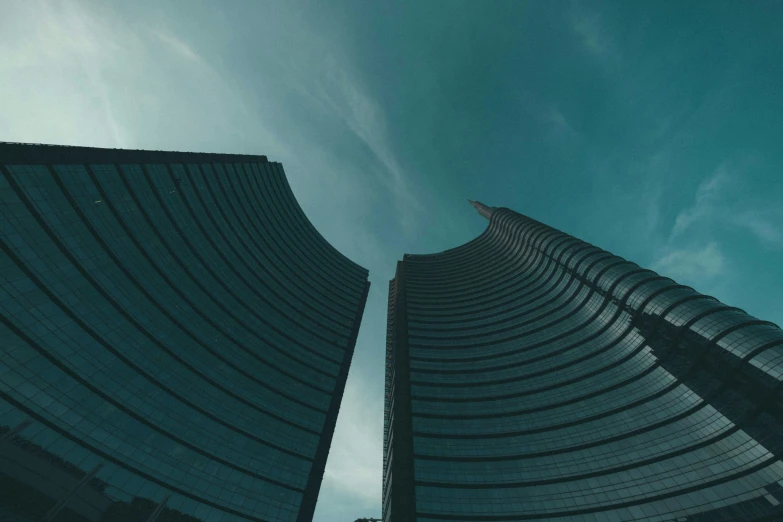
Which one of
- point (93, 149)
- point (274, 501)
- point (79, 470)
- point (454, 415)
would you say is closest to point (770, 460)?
point (454, 415)

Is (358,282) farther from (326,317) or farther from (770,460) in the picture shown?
(770,460)

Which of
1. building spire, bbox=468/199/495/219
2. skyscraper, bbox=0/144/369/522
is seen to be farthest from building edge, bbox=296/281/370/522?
building spire, bbox=468/199/495/219

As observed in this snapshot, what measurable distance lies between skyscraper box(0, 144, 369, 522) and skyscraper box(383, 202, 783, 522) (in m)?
17.3

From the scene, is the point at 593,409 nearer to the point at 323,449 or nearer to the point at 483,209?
the point at 323,449

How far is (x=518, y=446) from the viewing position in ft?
173

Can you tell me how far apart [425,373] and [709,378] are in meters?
43.7

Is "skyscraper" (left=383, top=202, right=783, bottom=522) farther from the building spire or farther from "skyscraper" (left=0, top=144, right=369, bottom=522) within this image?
the building spire

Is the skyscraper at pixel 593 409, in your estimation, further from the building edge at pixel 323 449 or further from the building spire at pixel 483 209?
the building spire at pixel 483 209

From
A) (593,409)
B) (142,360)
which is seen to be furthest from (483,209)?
(142,360)

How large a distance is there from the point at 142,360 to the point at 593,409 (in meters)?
63.7

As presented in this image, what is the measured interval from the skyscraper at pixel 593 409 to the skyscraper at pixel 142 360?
56.8ft

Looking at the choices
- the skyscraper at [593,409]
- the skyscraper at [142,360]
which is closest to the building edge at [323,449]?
the skyscraper at [142,360]

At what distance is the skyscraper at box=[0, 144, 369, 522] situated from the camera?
107 feet

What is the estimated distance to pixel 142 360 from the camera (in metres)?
44.2
